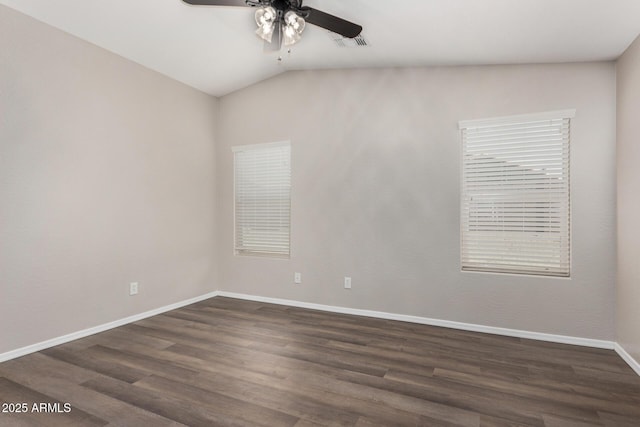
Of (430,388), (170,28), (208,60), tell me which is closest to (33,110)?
(170,28)

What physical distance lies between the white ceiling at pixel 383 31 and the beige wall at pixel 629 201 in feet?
1.03

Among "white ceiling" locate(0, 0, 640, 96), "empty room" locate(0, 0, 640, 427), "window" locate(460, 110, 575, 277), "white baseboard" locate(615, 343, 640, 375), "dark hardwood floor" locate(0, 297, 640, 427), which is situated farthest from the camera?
"window" locate(460, 110, 575, 277)

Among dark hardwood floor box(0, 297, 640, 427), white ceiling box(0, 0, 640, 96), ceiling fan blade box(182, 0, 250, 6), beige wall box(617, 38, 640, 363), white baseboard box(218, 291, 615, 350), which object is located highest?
white ceiling box(0, 0, 640, 96)

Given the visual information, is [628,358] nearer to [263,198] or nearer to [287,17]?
[287,17]

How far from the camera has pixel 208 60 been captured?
3.78 m

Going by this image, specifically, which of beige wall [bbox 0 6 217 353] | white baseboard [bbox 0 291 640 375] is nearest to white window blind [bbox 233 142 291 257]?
beige wall [bbox 0 6 217 353]

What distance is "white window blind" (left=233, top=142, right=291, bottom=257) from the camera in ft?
14.5

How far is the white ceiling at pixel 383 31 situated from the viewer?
239cm

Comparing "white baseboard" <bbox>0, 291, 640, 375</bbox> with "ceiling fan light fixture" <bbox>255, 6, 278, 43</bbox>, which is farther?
"white baseboard" <bbox>0, 291, 640, 375</bbox>

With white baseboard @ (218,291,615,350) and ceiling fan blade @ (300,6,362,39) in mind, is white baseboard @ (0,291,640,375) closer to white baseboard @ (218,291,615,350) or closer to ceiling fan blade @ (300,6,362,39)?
white baseboard @ (218,291,615,350)

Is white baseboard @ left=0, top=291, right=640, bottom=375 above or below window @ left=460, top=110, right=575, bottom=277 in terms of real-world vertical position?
below

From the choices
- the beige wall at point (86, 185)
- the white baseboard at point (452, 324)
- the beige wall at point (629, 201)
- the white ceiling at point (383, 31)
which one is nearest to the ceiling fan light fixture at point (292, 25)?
→ the white ceiling at point (383, 31)

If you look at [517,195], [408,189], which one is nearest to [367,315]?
[408,189]

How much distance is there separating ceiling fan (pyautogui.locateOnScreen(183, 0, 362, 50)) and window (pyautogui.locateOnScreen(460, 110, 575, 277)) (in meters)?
1.87
